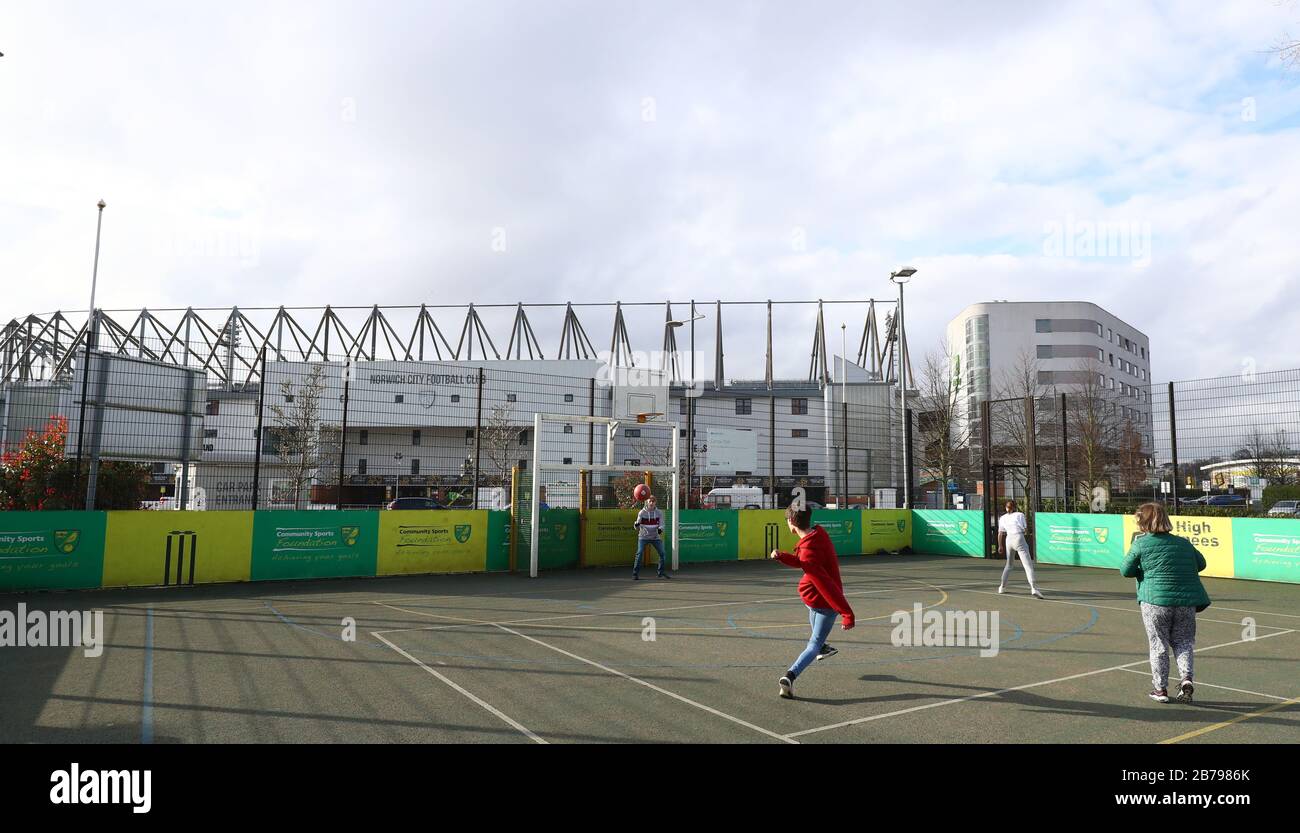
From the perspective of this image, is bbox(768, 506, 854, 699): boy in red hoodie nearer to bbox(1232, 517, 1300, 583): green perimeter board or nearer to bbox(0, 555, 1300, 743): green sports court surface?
bbox(0, 555, 1300, 743): green sports court surface

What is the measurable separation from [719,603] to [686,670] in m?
5.35

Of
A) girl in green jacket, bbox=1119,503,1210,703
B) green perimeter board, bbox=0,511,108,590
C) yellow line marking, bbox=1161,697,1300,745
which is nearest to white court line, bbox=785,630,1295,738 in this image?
girl in green jacket, bbox=1119,503,1210,703

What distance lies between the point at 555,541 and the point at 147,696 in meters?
12.1

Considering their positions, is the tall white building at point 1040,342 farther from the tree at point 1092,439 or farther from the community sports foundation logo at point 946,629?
the community sports foundation logo at point 946,629

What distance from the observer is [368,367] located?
60500mm

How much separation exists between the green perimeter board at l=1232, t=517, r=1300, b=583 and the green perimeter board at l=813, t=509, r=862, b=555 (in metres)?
9.51

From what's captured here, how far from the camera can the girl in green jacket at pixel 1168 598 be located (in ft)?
20.8

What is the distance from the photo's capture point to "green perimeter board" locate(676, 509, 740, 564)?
67.7 ft

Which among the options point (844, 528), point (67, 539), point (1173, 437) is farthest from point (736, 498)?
point (67, 539)

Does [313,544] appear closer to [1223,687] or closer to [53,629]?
[53,629]

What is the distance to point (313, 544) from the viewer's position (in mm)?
15508
